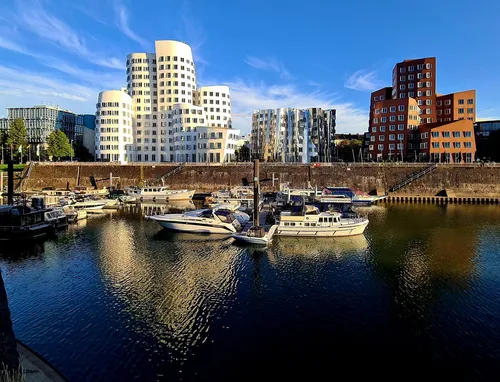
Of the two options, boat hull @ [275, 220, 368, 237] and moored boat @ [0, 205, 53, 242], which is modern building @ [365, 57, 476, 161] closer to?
boat hull @ [275, 220, 368, 237]

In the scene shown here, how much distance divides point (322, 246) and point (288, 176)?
193 feet

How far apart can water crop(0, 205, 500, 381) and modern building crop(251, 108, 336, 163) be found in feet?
327

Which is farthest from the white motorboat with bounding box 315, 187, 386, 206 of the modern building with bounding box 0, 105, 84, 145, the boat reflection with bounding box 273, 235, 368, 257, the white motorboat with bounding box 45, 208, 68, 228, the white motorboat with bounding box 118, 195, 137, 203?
the modern building with bounding box 0, 105, 84, 145

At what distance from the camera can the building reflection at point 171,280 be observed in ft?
76.2

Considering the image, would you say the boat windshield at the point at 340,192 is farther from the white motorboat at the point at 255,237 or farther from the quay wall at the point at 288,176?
the white motorboat at the point at 255,237

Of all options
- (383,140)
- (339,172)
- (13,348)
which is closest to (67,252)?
(13,348)

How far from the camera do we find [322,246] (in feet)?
144

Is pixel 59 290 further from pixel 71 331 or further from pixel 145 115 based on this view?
pixel 145 115

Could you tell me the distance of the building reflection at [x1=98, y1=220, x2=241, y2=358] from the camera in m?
23.2

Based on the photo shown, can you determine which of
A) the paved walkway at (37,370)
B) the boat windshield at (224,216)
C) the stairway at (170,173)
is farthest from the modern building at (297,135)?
the paved walkway at (37,370)

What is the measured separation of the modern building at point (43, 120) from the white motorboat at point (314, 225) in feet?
510

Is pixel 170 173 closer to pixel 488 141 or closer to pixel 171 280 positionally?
pixel 171 280

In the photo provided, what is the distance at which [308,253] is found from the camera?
40.6m

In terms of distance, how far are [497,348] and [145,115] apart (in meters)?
133
